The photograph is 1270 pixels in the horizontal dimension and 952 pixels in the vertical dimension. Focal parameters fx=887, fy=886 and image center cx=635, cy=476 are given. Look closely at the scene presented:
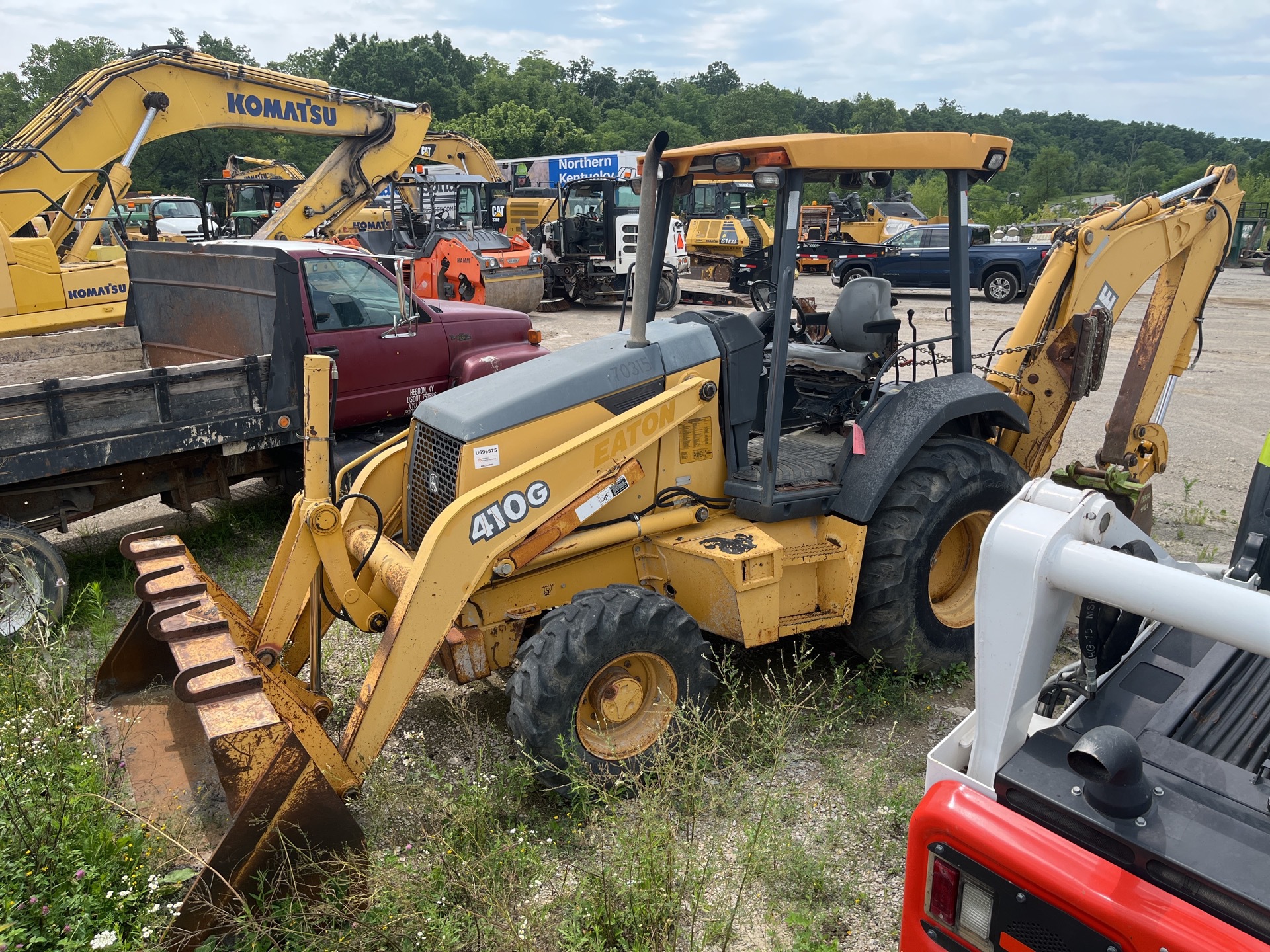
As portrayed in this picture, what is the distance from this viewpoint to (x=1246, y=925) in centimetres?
174

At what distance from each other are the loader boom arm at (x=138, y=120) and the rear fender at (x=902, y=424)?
751 cm

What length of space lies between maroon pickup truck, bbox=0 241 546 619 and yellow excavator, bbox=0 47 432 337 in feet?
4.87

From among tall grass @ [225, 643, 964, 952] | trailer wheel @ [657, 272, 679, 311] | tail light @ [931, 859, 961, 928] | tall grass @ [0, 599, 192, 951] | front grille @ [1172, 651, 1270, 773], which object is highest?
trailer wheel @ [657, 272, 679, 311]

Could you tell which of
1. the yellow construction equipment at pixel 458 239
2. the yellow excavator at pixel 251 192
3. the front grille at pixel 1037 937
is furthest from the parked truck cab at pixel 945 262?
the front grille at pixel 1037 937

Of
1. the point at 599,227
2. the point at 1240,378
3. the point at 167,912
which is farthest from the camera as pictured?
the point at 599,227

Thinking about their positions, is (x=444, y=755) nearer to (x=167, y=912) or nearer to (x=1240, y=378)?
(x=167, y=912)

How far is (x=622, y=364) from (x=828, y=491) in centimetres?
116

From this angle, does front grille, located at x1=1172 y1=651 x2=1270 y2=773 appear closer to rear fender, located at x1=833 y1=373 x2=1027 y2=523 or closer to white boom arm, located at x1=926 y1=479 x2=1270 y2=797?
white boom arm, located at x1=926 y1=479 x2=1270 y2=797

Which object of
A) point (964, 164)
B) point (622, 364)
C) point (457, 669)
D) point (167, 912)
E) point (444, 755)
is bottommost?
point (444, 755)

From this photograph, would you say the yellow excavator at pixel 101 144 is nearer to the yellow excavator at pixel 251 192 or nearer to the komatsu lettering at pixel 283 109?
the komatsu lettering at pixel 283 109

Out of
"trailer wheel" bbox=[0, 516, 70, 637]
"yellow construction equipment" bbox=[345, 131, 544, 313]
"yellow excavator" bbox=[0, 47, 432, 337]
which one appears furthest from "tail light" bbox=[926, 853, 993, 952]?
"yellow construction equipment" bbox=[345, 131, 544, 313]

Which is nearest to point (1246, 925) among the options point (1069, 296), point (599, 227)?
point (1069, 296)

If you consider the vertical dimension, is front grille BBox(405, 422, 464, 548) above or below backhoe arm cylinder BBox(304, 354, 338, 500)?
below

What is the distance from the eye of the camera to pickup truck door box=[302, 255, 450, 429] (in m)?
6.82
